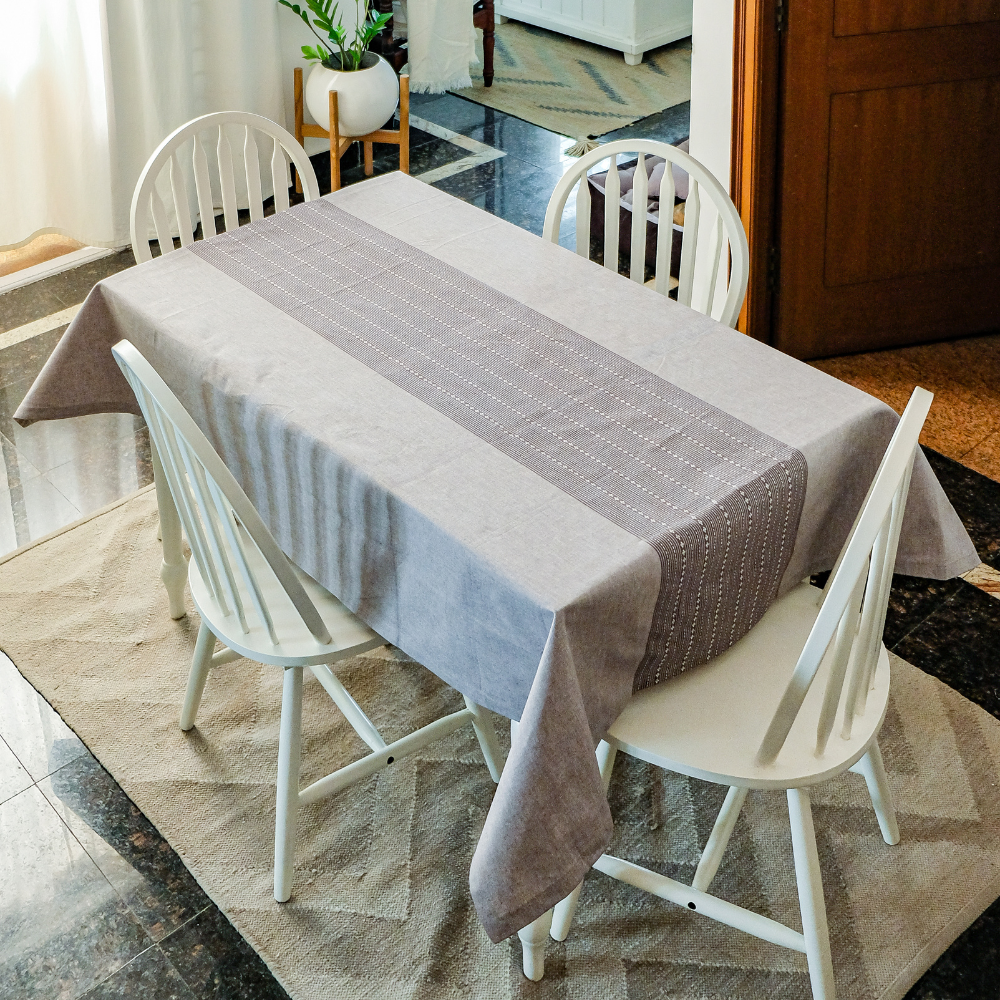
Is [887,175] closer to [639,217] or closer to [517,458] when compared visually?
[639,217]

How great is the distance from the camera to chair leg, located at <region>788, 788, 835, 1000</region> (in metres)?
1.48

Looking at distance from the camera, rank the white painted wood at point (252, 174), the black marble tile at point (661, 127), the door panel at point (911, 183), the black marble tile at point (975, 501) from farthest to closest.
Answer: the black marble tile at point (661, 127) < the door panel at point (911, 183) < the black marble tile at point (975, 501) < the white painted wood at point (252, 174)

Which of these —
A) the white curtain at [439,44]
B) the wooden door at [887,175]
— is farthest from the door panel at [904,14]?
the white curtain at [439,44]

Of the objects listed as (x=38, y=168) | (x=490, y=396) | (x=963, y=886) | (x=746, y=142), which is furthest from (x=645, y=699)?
(x=38, y=168)

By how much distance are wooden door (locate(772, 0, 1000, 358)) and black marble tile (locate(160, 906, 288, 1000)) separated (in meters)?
2.03

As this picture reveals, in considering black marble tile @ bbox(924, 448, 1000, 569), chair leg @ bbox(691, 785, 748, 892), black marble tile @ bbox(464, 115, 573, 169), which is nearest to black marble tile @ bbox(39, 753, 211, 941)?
chair leg @ bbox(691, 785, 748, 892)

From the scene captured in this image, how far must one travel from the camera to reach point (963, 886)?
5.75ft

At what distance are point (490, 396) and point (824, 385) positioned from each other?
456mm

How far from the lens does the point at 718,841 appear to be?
1656 millimetres

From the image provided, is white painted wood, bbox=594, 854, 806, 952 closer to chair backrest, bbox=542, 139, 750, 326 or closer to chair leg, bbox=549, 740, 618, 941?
chair leg, bbox=549, 740, 618, 941

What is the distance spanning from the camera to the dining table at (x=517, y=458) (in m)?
1.32

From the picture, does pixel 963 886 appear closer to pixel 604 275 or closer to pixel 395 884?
pixel 395 884

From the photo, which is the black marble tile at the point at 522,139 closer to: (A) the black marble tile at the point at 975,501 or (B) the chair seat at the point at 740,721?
(A) the black marble tile at the point at 975,501

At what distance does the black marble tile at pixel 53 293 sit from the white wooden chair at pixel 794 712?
229 cm
